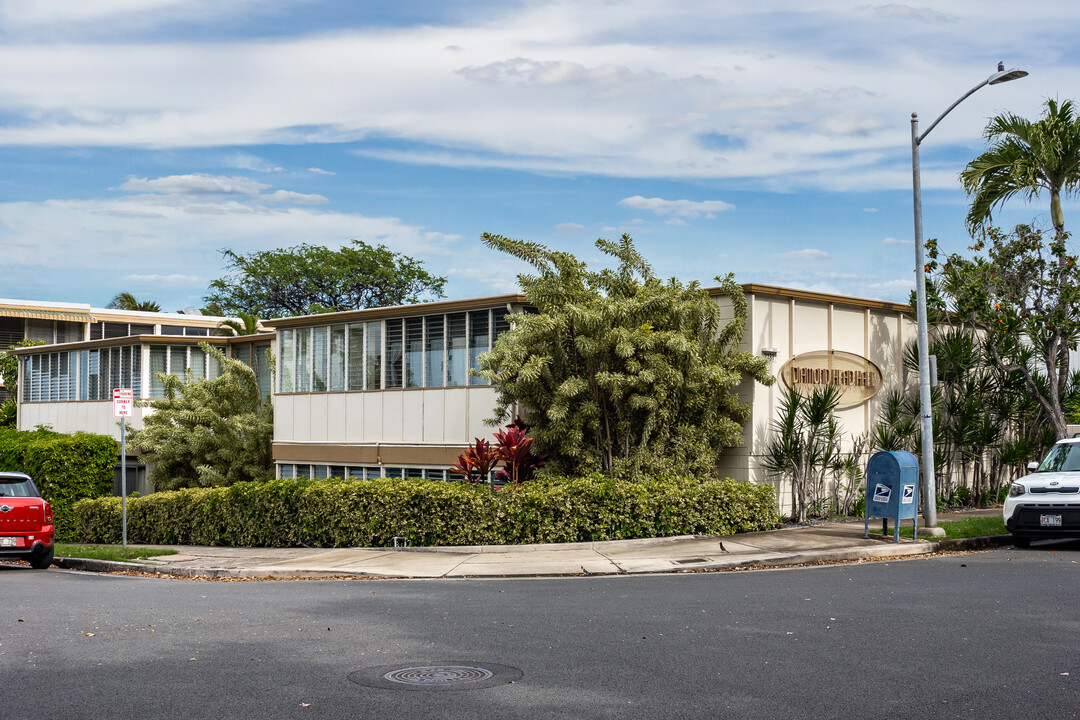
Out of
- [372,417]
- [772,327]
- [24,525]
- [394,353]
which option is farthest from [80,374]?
[772,327]

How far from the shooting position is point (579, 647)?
27.2 feet

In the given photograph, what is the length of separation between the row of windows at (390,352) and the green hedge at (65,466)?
19.7 ft

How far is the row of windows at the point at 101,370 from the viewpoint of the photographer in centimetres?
2964

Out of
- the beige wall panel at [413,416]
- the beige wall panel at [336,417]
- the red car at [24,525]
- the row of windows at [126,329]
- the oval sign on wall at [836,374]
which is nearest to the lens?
the red car at [24,525]

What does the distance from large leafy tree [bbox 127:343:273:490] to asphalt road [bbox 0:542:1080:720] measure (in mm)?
11944

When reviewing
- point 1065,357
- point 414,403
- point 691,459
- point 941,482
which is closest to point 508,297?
point 414,403

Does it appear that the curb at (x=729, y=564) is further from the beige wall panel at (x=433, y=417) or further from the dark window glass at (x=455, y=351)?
the dark window glass at (x=455, y=351)

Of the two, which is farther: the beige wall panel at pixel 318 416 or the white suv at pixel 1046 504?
the beige wall panel at pixel 318 416

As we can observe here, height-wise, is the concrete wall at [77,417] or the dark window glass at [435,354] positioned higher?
the dark window glass at [435,354]

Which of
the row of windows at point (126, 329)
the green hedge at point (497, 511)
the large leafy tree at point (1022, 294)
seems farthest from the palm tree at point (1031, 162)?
the row of windows at point (126, 329)

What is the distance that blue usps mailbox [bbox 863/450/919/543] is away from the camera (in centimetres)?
1560

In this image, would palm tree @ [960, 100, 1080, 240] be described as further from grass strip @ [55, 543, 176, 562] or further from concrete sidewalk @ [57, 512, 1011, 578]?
grass strip @ [55, 543, 176, 562]

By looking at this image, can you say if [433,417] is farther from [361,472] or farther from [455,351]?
[361,472]

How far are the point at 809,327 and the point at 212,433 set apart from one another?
44.7 feet
